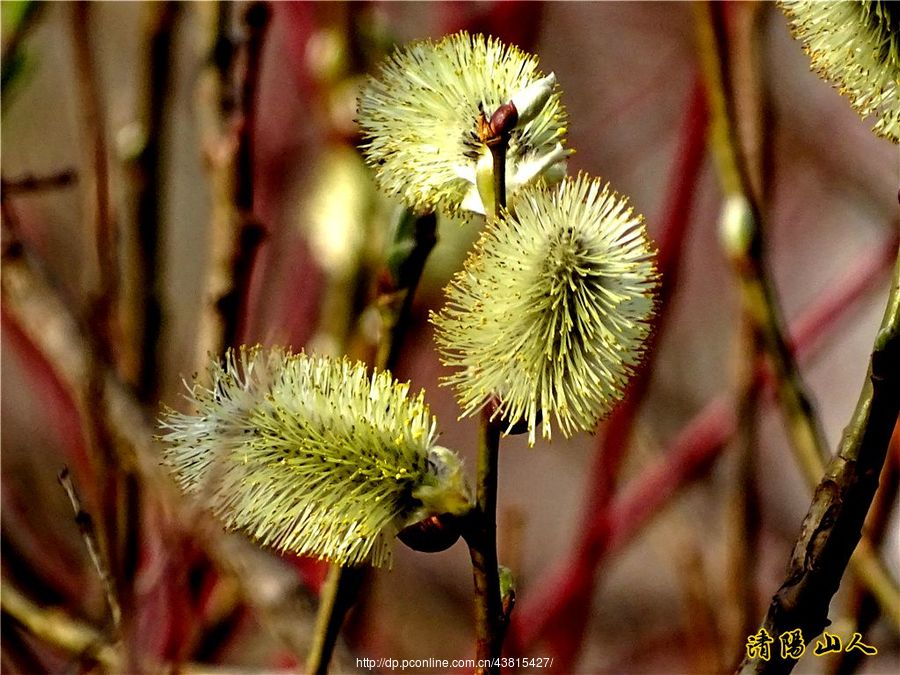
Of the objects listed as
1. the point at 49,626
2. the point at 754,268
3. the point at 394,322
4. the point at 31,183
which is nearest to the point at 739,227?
the point at 754,268

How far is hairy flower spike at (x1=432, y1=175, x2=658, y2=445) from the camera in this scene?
0.38 metres

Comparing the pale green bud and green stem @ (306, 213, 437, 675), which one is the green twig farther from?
green stem @ (306, 213, 437, 675)

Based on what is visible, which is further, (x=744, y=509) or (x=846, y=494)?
(x=744, y=509)

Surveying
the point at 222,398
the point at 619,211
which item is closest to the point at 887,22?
the point at 619,211

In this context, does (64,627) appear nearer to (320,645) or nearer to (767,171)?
(320,645)

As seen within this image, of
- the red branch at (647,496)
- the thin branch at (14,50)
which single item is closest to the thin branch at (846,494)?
the thin branch at (14,50)

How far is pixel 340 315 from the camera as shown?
100cm

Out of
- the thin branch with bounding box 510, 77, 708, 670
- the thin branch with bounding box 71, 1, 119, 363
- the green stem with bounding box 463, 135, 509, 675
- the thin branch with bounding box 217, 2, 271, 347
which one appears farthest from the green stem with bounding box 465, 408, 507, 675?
the thin branch with bounding box 510, 77, 708, 670

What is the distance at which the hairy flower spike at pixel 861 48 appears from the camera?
371 millimetres

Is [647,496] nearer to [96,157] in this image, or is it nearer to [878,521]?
[878,521]

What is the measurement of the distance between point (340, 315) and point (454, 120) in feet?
1.94

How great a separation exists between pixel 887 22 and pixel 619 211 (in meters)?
0.11

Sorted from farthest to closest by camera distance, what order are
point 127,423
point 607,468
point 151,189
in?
point 607,468 < point 151,189 < point 127,423

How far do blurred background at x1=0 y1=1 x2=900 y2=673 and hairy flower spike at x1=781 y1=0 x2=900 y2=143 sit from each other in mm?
212
